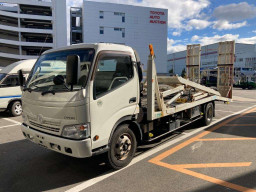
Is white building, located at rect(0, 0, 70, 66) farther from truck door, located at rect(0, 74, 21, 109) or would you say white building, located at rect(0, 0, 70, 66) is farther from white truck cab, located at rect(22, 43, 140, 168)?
white truck cab, located at rect(22, 43, 140, 168)

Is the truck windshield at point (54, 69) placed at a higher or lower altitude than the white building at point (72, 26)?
lower

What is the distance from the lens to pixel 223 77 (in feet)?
30.3

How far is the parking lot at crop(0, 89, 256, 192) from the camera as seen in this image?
10.1 feet

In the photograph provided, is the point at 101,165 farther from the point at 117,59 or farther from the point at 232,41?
the point at 232,41

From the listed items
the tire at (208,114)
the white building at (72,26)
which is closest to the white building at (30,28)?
the white building at (72,26)

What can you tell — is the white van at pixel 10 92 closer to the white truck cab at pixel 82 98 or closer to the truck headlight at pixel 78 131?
the white truck cab at pixel 82 98

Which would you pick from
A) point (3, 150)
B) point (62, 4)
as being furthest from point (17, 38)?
point (3, 150)

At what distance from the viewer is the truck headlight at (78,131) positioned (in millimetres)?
2918

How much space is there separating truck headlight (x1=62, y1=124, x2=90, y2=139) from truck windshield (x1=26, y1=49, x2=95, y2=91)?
60cm

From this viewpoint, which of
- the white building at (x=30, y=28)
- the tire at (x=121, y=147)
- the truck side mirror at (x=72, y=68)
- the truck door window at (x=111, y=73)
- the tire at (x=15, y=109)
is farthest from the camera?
the white building at (x=30, y=28)

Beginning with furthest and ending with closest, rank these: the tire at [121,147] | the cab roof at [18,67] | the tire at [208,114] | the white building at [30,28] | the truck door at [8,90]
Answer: the white building at [30,28] → the cab roof at [18,67] → the truck door at [8,90] → the tire at [208,114] → the tire at [121,147]

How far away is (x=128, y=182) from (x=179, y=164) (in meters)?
1.19

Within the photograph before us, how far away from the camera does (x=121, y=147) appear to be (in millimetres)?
3551

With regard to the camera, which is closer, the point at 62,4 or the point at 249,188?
the point at 249,188
